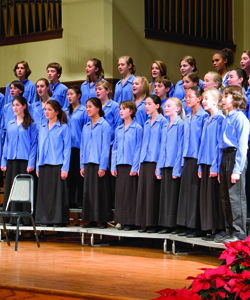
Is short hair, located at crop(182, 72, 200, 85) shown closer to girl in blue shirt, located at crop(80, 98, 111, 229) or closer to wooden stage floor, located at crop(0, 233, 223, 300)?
girl in blue shirt, located at crop(80, 98, 111, 229)

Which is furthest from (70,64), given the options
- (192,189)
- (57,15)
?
(192,189)

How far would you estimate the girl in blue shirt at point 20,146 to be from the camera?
18.5 feet

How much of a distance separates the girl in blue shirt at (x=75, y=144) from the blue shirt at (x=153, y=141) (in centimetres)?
92

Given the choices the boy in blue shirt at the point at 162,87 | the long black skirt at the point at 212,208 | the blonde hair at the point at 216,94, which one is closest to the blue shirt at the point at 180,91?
the boy in blue shirt at the point at 162,87

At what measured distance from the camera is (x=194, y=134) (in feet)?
14.9

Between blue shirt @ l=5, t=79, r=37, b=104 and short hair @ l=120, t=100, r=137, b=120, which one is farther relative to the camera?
blue shirt @ l=5, t=79, r=37, b=104

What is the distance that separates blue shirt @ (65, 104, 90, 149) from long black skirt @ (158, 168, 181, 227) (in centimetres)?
124

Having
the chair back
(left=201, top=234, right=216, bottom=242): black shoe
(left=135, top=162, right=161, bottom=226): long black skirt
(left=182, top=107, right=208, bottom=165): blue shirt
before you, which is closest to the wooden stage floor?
(left=201, top=234, right=216, bottom=242): black shoe

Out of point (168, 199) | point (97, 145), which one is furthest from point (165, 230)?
point (97, 145)

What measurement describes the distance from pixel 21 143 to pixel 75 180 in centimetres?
69

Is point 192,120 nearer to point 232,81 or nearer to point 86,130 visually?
point 232,81

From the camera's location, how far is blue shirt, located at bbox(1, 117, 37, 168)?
5652mm

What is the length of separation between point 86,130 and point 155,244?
52.1 inches

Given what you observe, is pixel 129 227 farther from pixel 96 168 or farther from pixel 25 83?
pixel 25 83
